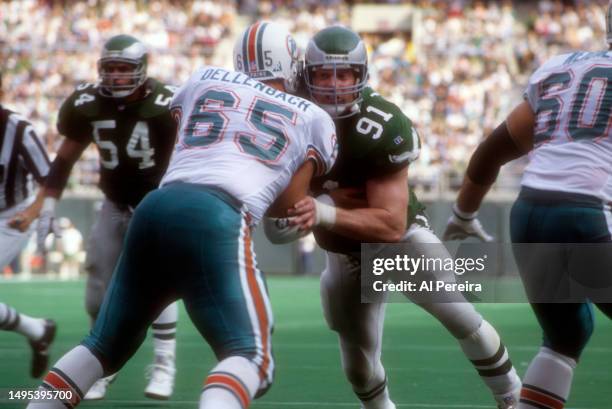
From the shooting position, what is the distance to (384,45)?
2316 centimetres

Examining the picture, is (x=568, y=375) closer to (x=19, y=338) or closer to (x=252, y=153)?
(x=252, y=153)

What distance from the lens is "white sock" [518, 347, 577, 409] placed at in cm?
399

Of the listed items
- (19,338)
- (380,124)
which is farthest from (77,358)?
(19,338)

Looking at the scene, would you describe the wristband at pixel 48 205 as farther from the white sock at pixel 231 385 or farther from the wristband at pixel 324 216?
the white sock at pixel 231 385

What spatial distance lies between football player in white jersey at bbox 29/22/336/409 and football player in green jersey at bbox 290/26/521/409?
191 millimetres

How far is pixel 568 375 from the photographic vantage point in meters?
4.01

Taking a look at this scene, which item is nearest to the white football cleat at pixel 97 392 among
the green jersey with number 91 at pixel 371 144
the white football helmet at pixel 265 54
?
the green jersey with number 91 at pixel 371 144

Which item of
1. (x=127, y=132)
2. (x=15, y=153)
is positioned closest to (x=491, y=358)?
(x=127, y=132)

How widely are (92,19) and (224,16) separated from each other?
2.54m

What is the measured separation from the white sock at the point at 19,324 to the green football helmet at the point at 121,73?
122 cm

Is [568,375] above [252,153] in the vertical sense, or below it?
below

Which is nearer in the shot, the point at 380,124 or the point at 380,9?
the point at 380,124

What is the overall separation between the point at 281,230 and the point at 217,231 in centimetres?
31

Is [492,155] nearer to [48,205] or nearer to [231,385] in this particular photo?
[231,385]
